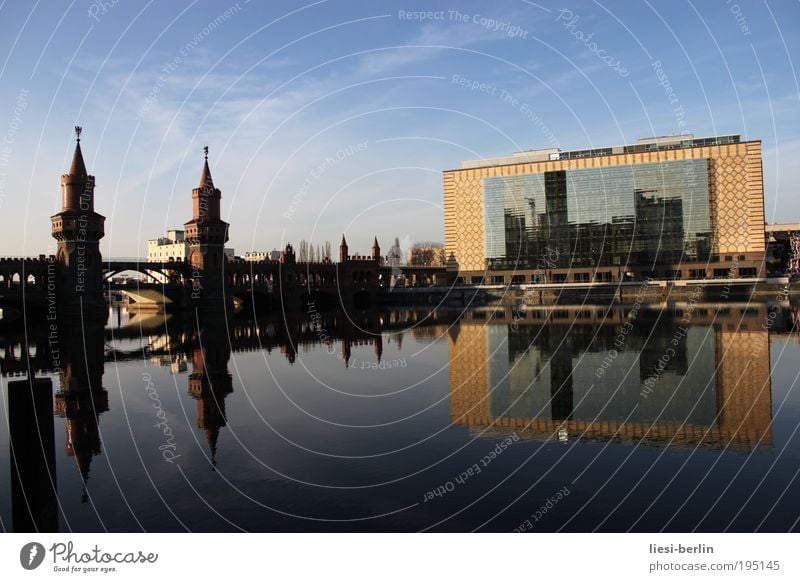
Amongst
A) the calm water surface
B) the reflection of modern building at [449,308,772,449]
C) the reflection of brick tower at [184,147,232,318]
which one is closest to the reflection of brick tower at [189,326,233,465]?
the calm water surface

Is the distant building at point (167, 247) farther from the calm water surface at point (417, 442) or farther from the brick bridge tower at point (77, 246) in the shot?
the calm water surface at point (417, 442)

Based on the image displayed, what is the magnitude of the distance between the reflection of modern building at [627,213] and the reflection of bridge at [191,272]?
27.1m

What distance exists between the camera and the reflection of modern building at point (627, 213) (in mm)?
98062

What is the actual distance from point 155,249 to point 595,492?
191 m

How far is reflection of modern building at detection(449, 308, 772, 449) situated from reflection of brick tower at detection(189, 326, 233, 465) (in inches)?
277

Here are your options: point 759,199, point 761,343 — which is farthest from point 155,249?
point 761,343

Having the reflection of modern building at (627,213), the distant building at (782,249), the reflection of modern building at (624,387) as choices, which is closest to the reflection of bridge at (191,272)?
the reflection of modern building at (627,213)

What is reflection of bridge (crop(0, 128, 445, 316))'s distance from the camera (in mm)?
66312

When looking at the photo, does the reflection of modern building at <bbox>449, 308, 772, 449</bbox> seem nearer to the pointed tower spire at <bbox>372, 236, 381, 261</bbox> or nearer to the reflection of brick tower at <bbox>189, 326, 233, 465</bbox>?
the reflection of brick tower at <bbox>189, 326, 233, 465</bbox>

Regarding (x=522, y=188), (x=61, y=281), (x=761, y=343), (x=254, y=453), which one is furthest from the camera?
(x=522, y=188)

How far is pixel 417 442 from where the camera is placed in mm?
15109

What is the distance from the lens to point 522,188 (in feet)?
361
